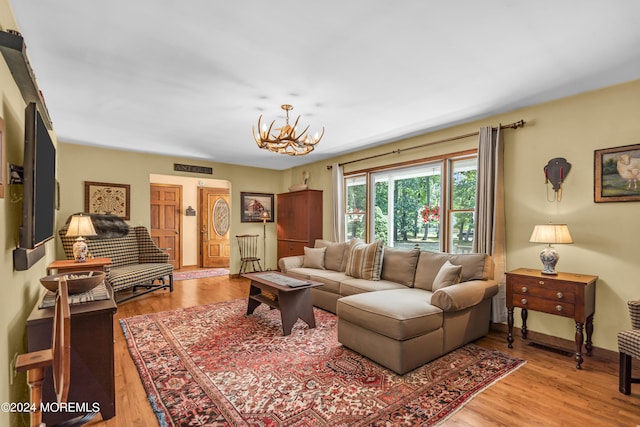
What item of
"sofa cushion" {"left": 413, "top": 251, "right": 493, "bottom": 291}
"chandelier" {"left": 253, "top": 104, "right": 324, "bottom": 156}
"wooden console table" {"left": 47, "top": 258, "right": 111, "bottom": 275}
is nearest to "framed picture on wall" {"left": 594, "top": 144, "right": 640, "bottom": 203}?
"sofa cushion" {"left": 413, "top": 251, "right": 493, "bottom": 291}

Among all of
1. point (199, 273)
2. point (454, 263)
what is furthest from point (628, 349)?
point (199, 273)

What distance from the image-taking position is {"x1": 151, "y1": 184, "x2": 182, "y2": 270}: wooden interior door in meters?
7.23

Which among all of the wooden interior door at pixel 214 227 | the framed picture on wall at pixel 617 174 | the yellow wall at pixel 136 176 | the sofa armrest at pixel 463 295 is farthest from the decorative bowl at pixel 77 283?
the wooden interior door at pixel 214 227

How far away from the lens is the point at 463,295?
110 inches

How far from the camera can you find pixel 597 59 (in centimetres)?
230

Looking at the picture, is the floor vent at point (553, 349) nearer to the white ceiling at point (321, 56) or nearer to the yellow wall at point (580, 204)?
the yellow wall at point (580, 204)

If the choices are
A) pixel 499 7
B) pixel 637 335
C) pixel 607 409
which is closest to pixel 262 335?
pixel 607 409

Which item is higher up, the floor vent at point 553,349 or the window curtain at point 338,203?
the window curtain at point 338,203

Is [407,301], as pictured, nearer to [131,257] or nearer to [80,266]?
[80,266]

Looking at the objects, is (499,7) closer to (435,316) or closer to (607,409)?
(435,316)

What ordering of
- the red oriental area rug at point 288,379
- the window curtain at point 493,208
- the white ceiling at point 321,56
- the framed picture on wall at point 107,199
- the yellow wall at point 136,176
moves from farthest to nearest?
1. the framed picture on wall at point 107,199
2. the yellow wall at point 136,176
3. the window curtain at point 493,208
4. the red oriental area rug at point 288,379
5. the white ceiling at point 321,56

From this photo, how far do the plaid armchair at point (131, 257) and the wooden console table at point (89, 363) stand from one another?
8.33 feet

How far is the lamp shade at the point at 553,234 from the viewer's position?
9.10 ft

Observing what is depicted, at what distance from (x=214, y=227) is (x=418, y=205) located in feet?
18.1
